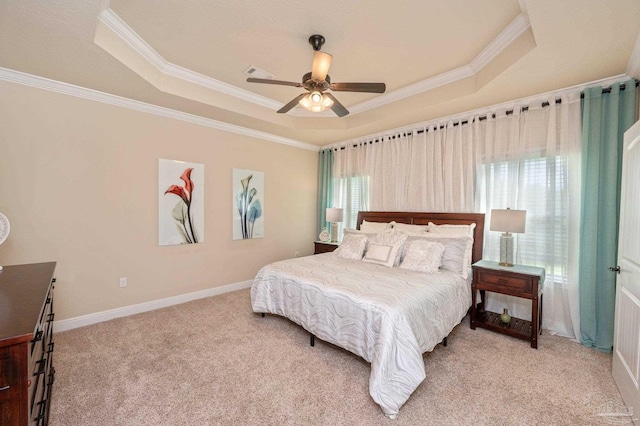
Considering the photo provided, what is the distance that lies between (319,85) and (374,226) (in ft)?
8.07

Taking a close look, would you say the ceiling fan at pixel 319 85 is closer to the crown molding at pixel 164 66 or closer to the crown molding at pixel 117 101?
the crown molding at pixel 164 66

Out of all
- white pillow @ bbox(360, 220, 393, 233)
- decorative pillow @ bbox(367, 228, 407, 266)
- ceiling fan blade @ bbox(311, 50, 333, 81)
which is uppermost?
ceiling fan blade @ bbox(311, 50, 333, 81)

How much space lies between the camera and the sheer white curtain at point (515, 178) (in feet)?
9.41

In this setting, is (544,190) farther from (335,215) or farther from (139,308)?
(139,308)

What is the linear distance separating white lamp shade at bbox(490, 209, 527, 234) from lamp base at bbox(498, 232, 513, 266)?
19 centimetres

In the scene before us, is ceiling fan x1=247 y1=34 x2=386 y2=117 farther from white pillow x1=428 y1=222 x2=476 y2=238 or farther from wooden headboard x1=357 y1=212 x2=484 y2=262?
wooden headboard x1=357 y1=212 x2=484 y2=262

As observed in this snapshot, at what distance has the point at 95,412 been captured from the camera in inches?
70.9

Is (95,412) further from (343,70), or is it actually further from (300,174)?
(300,174)

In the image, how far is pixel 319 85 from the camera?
240 centimetres

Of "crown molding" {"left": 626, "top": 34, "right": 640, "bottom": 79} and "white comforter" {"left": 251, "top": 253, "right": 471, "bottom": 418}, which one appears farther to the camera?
"crown molding" {"left": 626, "top": 34, "right": 640, "bottom": 79}

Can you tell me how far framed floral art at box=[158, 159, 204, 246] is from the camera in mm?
3617

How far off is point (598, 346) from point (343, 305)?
2.59 metres

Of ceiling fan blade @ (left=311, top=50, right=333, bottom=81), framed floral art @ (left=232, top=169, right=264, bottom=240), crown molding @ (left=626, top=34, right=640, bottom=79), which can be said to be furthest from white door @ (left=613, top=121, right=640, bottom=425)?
framed floral art @ (left=232, top=169, right=264, bottom=240)

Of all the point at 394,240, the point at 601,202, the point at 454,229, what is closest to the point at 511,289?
the point at 454,229
